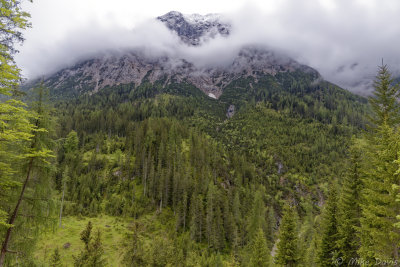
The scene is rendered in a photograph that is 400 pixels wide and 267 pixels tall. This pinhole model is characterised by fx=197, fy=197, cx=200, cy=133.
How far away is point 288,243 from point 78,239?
147 ft

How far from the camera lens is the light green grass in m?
39.5

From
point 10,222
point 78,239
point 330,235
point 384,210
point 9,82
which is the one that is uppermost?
point 9,82

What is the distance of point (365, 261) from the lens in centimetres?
1542

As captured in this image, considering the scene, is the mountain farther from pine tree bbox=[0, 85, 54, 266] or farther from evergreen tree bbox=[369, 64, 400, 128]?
evergreen tree bbox=[369, 64, 400, 128]

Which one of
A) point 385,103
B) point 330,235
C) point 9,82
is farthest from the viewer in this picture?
point 330,235

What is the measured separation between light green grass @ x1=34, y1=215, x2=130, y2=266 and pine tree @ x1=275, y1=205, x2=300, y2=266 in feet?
107

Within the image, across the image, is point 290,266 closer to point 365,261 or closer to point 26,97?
point 365,261

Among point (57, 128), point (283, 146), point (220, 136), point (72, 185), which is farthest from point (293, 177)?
point (57, 128)

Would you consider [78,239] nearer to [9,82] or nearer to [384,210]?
[9,82]

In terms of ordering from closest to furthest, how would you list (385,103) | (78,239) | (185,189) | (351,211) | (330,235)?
(351,211)
(385,103)
(330,235)
(78,239)
(185,189)

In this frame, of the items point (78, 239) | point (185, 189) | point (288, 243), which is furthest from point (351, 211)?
point (185, 189)

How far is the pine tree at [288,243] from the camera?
26.7 m

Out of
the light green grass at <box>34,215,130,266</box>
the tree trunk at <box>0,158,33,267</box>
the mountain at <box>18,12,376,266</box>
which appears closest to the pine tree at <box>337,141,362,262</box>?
the mountain at <box>18,12,376,266</box>

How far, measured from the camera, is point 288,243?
26922mm
